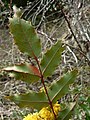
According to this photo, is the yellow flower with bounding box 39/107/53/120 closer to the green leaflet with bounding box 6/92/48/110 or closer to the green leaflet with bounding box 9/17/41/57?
the green leaflet with bounding box 6/92/48/110

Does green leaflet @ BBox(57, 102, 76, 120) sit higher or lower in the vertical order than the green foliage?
lower

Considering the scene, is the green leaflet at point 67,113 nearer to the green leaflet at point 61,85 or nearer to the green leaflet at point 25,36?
the green leaflet at point 61,85

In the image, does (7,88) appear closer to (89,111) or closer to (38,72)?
(89,111)

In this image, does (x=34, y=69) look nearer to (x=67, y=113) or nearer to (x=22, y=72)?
(x=22, y=72)

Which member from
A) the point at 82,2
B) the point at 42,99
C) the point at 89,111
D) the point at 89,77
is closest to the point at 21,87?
the point at 89,77

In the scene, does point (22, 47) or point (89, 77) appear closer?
point (22, 47)

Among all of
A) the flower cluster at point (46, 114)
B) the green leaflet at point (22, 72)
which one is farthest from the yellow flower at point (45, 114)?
the green leaflet at point (22, 72)

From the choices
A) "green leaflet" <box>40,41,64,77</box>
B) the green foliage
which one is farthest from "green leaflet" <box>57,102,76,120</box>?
"green leaflet" <box>40,41,64,77</box>
